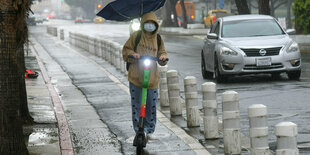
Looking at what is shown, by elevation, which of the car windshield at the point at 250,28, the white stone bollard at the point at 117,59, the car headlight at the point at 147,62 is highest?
the car headlight at the point at 147,62

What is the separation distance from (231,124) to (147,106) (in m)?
1.16

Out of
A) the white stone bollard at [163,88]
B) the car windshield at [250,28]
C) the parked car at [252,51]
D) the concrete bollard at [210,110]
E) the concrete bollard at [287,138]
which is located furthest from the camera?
the car windshield at [250,28]

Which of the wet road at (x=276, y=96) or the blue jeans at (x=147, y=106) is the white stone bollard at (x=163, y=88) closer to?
the wet road at (x=276, y=96)

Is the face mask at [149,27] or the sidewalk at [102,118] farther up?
the face mask at [149,27]

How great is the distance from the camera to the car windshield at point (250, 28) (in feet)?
59.0

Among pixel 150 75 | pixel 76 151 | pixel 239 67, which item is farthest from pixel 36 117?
pixel 239 67

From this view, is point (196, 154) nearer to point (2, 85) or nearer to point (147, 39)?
point (147, 39)

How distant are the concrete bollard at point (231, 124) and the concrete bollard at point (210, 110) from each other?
831mm

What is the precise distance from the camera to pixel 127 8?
9.27m

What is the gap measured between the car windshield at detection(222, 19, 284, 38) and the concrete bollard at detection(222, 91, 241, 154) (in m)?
9.43

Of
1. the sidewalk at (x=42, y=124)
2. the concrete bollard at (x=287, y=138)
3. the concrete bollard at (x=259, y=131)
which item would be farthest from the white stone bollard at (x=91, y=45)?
the concrete bollard at (x=287, y=138)

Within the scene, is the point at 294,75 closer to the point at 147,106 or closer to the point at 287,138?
the point at 147,106

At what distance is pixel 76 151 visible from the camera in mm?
9188

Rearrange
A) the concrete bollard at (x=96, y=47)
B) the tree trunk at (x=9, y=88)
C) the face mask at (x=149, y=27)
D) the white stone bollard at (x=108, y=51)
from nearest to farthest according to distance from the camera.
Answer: the tree trunk at (x=9, y=88) → the face mask at (x=149, y=27) → the white stone bollard at (x=108, y=51) → the concrete bollard at (x=96, y=47)
